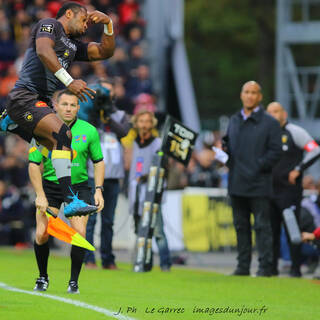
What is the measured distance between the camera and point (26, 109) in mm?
9727

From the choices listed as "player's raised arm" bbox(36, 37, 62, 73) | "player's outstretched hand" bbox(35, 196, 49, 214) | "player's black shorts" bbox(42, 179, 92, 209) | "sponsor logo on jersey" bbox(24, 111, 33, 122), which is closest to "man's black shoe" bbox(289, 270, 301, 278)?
"player's black shorts" bbox(42, 179, 92, 209)

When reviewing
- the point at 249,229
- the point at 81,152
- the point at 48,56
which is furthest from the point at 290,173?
the point at 48,56

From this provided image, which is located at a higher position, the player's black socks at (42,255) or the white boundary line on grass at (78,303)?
the player's black socks at (42,255)

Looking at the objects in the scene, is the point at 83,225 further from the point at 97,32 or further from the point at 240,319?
the point at 97,32

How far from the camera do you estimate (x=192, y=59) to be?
46.2 meters

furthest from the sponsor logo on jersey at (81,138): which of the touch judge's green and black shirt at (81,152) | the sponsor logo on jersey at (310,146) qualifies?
the sponsor logo on jersey at (310,146)

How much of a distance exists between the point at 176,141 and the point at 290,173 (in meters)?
1.51

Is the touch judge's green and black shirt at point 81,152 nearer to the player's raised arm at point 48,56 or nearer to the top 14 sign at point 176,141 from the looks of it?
the player's raised arm at point 48,56

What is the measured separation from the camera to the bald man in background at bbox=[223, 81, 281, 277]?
13508 millimetres

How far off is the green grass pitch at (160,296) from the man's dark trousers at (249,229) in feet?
1.29

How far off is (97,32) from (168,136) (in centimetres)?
955

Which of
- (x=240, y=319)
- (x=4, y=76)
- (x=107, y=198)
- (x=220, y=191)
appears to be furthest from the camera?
(x=4, y=76)

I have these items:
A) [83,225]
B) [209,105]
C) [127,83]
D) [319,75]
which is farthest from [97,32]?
[209,105]

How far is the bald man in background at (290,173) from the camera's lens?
45.9ft
